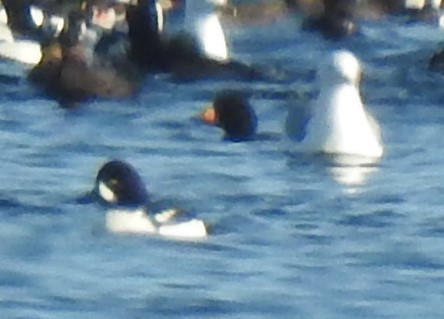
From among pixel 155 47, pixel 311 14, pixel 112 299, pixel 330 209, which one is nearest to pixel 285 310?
pixel 112 299

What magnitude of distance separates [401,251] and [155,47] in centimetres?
757

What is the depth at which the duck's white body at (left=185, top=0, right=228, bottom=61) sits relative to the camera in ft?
77.7

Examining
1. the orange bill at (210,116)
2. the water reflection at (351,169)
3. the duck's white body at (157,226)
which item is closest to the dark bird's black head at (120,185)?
the duck's white body at (157,226)

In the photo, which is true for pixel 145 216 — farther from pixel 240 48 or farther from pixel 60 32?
pixel 240 48

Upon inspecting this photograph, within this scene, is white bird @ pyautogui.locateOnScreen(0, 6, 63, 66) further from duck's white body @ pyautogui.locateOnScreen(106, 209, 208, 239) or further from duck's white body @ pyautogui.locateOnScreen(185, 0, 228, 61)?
duck's white body @ pyautogui.locateOnScreen(106, 209, 208, 239)

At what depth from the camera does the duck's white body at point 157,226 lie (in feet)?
51.7

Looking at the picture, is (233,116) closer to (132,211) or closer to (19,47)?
(132,211)

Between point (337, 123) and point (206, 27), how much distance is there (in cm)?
555

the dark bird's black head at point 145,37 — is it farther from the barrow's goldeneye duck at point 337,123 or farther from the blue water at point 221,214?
the barrow's goldeneye duck at point 337,123

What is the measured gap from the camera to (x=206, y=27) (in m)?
24.2

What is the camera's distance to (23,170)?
712 inches

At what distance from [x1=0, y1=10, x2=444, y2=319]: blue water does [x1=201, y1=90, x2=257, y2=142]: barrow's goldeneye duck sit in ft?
0.35

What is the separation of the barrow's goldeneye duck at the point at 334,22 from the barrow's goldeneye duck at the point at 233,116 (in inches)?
212

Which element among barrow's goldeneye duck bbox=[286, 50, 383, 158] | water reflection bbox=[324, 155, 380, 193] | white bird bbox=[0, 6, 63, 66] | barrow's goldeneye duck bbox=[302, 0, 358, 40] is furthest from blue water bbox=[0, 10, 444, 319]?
barrow's goldeneye duck bbox=[302, 0, 358, 40]
